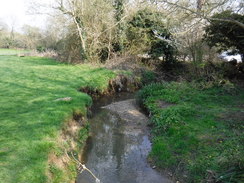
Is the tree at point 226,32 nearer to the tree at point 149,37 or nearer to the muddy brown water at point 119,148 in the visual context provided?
the tree at point 149,37

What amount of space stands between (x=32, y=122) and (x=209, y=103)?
27.0 ft

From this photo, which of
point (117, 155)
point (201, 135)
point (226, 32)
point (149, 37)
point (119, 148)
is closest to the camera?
point (201, 135)

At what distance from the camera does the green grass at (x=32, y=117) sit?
525cm

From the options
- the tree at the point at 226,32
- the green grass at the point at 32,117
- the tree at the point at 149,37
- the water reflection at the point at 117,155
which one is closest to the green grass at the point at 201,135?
the water reflection at the point at 117,155

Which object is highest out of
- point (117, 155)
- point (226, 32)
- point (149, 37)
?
point (149, 37)

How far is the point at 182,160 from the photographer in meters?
6.69

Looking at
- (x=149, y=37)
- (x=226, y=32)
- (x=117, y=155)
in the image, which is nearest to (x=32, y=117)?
(x=117, y=155)

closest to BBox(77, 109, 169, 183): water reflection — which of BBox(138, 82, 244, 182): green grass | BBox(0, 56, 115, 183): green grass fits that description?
BBox(138, 82, 244, 182): green grass

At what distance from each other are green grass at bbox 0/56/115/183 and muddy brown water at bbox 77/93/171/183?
4.39ft

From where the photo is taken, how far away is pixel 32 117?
7.90 meters

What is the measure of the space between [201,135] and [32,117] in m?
6.07

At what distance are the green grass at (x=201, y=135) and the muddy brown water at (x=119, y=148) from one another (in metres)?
0.56

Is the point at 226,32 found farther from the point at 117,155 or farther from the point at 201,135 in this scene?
the point at 117,155

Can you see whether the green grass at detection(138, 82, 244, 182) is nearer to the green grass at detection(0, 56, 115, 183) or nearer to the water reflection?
the water reflection
